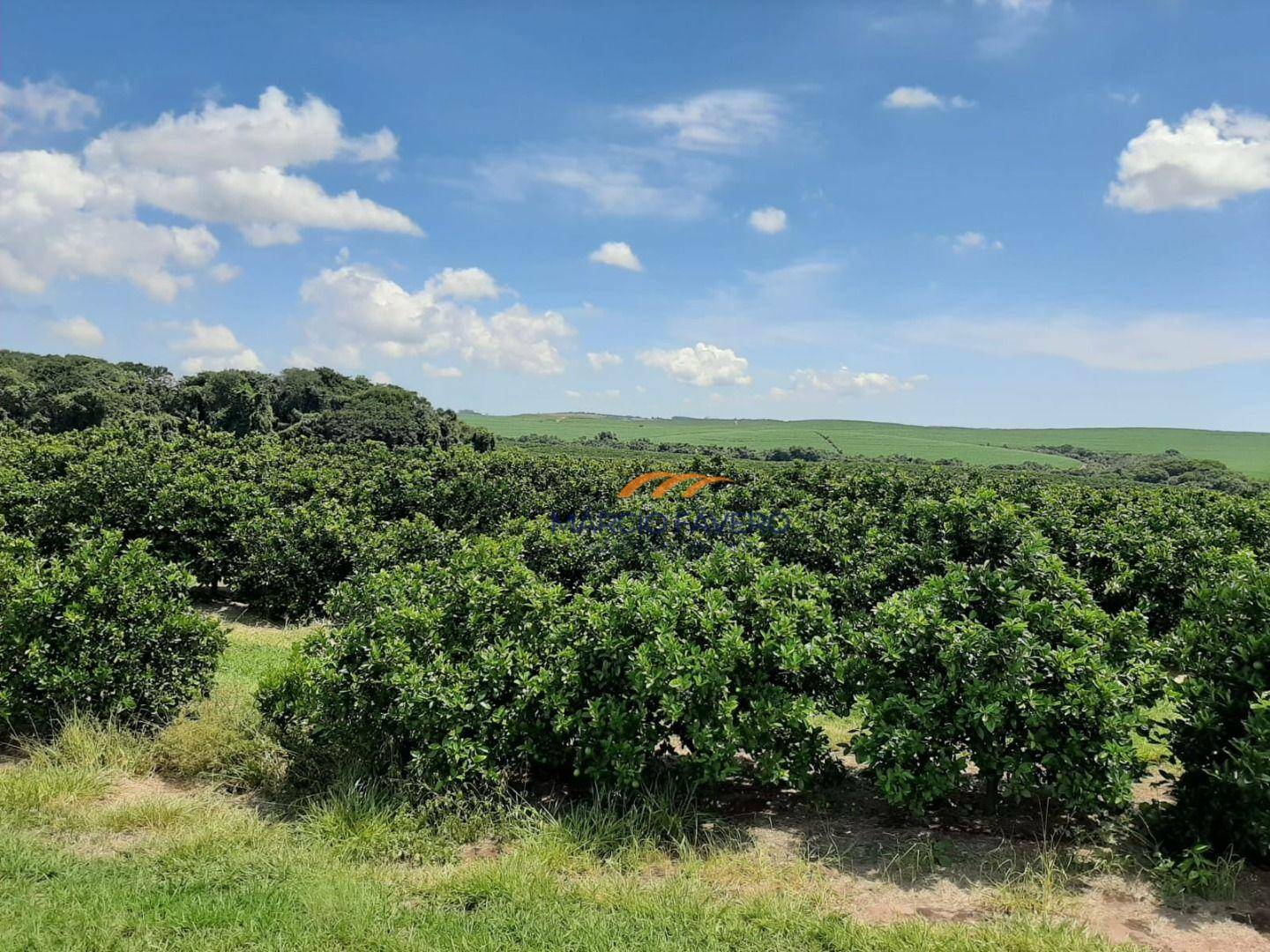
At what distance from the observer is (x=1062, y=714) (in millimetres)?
4422

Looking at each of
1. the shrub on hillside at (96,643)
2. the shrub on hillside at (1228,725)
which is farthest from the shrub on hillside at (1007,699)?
the shrub on hillside at (96,643)

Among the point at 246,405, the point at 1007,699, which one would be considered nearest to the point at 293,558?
the point at 1007,699

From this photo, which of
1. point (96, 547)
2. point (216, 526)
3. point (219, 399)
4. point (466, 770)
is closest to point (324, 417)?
point (219, 399)

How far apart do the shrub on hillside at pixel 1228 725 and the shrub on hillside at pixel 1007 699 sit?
0.97ft

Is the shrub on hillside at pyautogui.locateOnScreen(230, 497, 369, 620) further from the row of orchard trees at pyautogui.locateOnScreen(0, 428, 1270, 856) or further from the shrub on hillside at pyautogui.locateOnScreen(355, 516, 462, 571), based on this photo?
the row of orchard trees at pyautogui.locateOnScreen(0, 428, 1270, 856)

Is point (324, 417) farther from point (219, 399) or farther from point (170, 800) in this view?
point (170, 800)

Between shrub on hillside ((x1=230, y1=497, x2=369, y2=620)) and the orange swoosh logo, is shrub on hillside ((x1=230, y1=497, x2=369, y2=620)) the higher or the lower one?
the lower one

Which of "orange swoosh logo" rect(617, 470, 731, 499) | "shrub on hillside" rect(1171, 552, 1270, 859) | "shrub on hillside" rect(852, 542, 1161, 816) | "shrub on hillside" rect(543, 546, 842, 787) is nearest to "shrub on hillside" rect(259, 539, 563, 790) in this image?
"shrub on hillside" rect(543, 546, 842, 787)

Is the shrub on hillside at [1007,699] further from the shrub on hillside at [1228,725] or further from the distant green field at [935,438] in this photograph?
the distant green field at [935,438]

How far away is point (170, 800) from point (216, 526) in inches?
320

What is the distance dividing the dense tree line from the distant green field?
137 ft

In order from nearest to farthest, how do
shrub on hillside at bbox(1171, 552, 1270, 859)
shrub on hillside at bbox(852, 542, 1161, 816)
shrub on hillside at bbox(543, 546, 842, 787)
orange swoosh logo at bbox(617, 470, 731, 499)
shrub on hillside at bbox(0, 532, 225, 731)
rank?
shrub on hillside at bbox(1171, 552, 1270, 859) → shrub on hillside at bbox(852, 542, 1161, 816) → shrub on hillside at bbox(543, 546, 842, 787) → shrub on hillside at bbox(0, 532, 225, 731) → orange swoosh logo at bbox(617, 470, 731, 499)

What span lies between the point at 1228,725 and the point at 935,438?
13795cm

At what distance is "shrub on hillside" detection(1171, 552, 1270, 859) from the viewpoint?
399 cm
